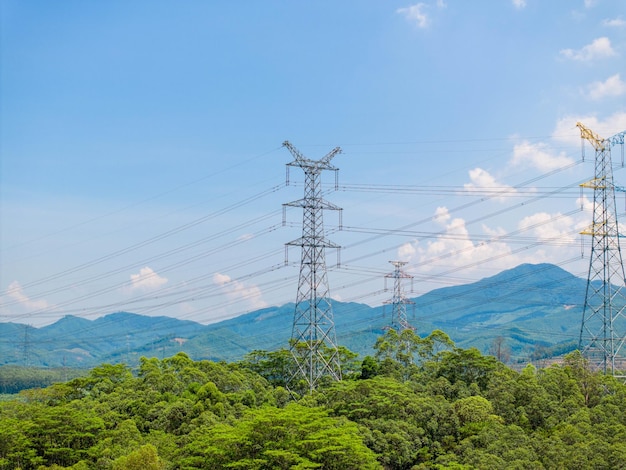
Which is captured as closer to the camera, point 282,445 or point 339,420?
point 282,445

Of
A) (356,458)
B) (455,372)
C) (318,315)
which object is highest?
(318,315)

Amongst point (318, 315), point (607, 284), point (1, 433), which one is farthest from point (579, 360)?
point (1, 433)

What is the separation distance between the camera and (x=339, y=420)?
29047mm

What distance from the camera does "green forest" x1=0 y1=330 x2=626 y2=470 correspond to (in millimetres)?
25250

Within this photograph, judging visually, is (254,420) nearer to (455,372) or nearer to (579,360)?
(455,372)

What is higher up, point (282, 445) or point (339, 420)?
point (339, 420)

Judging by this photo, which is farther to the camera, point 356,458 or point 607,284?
point 607,284

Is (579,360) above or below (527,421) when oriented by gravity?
above

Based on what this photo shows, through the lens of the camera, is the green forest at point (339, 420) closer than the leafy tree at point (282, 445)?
No

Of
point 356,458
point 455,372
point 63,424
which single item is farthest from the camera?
point 455,372

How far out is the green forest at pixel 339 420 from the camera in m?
25.2

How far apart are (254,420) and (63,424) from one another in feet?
35.0

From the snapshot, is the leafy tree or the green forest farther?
the green forest

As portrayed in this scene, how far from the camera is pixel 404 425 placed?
2903 centimetres
